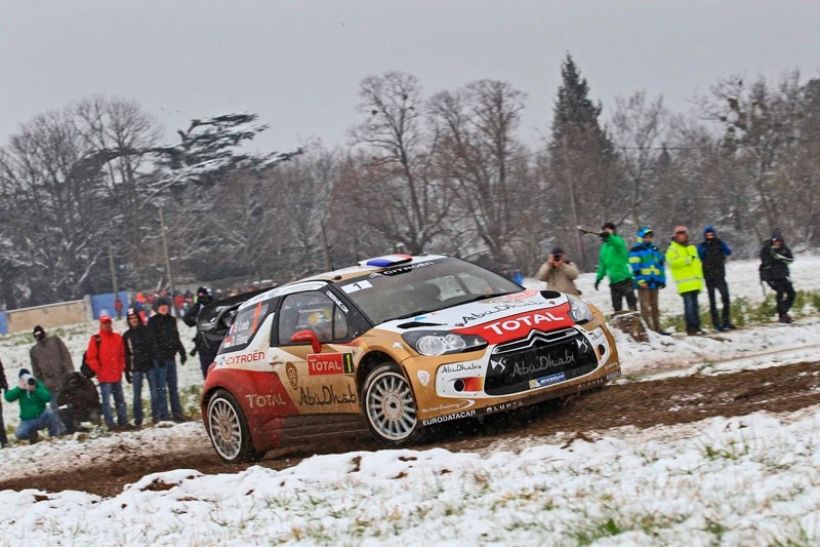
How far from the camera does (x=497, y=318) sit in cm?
917

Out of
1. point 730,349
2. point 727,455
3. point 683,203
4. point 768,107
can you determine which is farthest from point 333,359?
point 683,203

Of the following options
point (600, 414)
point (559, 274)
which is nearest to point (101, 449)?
point (559, 274)

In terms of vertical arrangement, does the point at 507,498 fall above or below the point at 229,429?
below

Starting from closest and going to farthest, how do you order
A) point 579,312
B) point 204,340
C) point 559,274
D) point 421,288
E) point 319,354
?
point 579,312
point 319,354
point 421,288
point 559,274
point 204,340

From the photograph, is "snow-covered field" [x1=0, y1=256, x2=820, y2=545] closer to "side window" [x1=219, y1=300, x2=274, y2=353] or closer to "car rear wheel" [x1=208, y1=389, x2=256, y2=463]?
"car rear wheel" [x1=208, y1=389, x2=256, y2=463]

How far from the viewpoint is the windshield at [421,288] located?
9.88m

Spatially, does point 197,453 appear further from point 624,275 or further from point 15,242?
point 15,242

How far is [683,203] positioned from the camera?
68062 millimetres

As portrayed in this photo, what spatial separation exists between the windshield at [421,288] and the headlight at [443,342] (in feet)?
2.28

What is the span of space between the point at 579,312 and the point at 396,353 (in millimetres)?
1723

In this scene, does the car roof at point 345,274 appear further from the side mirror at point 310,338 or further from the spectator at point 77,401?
the spectator at point 77,401

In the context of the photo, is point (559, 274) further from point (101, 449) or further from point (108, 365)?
point (108, 365)

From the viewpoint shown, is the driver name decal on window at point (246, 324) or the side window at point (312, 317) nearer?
the side window at point (312, 317)

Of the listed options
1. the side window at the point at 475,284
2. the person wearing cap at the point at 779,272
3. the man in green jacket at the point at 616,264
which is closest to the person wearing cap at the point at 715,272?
the person wearing cap at the point at 779,272
